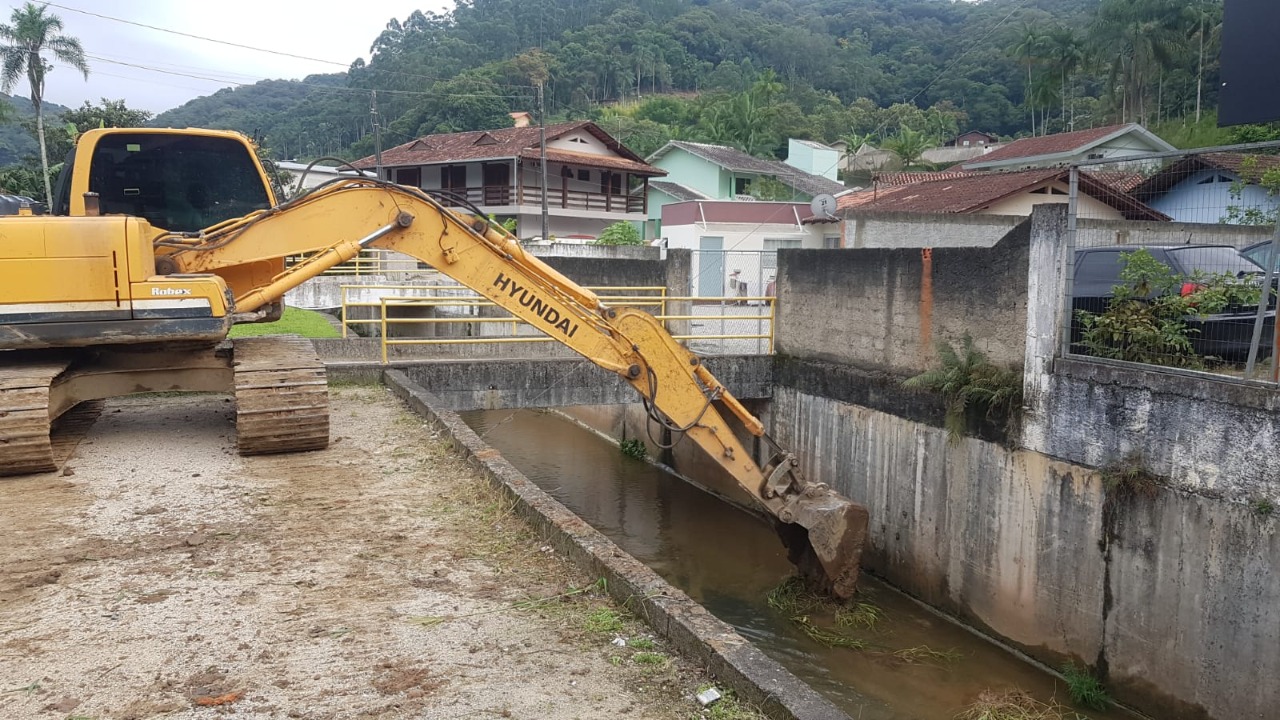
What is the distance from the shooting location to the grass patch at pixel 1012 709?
7.31 metres

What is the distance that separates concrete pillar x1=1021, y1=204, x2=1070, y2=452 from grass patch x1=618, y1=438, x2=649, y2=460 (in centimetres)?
885

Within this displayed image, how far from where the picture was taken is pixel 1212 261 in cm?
879

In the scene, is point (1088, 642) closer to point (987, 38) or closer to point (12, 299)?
point (12, 299)

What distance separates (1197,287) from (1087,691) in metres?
3.71

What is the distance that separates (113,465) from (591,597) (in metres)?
4.83

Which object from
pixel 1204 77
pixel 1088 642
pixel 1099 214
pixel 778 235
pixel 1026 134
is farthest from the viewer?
pixel 1026 134

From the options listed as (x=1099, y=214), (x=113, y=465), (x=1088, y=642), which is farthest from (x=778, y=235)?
(x=113, y=465)

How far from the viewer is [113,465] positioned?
7.41 m

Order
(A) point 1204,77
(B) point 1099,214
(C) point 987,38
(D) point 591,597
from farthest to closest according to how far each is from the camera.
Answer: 1. (C) point 987,38
2. (A) point 1204,77
3. (B) point 1099,214
4. (D) point 591,597

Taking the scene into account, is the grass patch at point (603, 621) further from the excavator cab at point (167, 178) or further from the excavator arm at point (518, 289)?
the excavator cab at point (167, 178)

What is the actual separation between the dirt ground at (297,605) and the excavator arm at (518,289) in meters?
1.68

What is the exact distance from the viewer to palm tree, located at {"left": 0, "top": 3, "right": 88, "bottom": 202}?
40250 mm

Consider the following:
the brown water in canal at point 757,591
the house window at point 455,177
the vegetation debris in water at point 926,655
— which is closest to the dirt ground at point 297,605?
the brown water in canal at point 757,591

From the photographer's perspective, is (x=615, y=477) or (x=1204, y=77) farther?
(x=1204, y=77)
